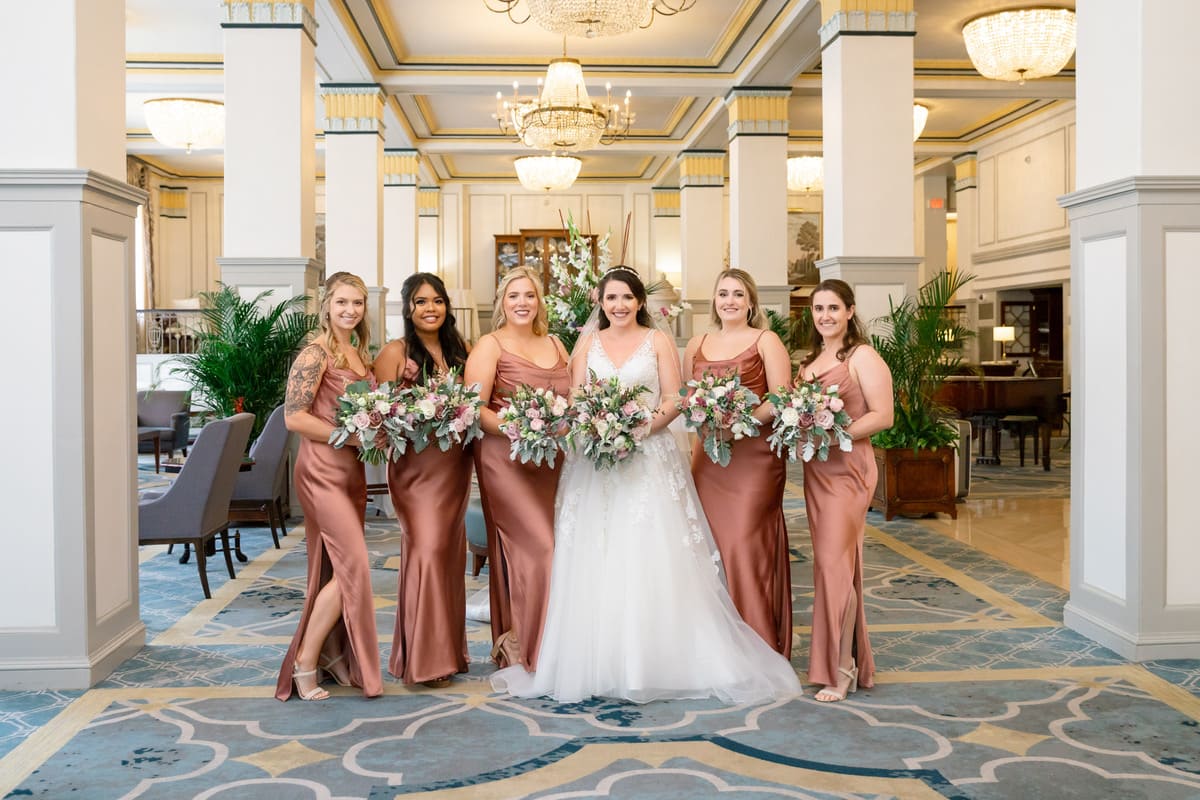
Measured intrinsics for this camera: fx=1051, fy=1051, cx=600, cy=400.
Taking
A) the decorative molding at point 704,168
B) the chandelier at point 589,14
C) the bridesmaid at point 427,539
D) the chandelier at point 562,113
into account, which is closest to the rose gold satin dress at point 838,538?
the bridesmaid at point 427,539

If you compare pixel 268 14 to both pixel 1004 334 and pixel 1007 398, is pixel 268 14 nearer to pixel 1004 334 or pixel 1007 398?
pixel 1007 398

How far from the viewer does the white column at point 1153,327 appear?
4559mm

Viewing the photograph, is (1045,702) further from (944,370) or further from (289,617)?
(944,370)

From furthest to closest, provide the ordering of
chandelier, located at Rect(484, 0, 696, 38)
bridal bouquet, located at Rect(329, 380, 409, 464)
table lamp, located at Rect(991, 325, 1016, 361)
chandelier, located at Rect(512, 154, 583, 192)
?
table lamp, located at Rect(991, 325, 1016, 361), chandelier, located at Rect(512, 154, 583, 192), chandelier, located at Rect(484, 0, 696, 38), bridal bouquet, located at Rect(329, 380, 409, 464)

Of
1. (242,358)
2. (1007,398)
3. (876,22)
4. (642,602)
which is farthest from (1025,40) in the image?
(642,602)

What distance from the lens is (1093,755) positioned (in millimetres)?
3449

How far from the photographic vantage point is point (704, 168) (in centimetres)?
1753

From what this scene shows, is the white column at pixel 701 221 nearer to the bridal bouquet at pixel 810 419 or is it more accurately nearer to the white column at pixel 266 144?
the white column at pixel 266 144

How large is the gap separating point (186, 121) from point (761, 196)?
7317 mm

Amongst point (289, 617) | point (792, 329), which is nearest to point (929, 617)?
point (289, 617)

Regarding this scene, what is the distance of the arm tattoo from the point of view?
4.02m

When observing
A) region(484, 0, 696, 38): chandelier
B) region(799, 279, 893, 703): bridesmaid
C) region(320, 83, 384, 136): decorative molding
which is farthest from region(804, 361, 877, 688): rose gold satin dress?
region(320, 83, 384, 136): decorative molding

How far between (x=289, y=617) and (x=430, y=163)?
15.6 m

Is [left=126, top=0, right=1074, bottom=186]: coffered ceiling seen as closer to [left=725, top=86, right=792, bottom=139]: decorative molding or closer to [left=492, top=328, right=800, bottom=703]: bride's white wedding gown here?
[left=725, top=86, right=792, bottom=139]: decorative molding
